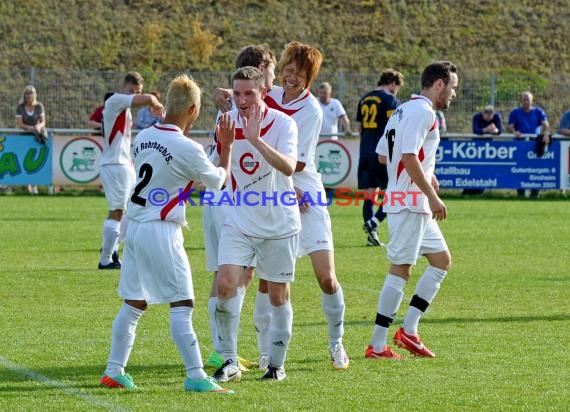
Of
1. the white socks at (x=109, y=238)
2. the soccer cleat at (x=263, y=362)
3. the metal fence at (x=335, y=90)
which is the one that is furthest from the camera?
the metal fence at (x=335, y=90)

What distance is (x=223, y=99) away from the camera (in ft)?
27.9

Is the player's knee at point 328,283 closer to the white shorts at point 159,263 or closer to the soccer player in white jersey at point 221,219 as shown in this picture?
Answer: the soccer player in white jersey at point 221,219

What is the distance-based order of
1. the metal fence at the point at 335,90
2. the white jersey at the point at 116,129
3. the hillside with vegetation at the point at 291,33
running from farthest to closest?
the hillside with vegetation at the point at 291,33, the metal fence at the point at 335,90, the white jersey at the point at 116,129

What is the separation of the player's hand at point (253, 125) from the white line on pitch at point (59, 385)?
5.83 feet

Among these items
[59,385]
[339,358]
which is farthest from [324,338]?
[59,385]

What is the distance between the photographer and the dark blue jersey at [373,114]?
17.1m

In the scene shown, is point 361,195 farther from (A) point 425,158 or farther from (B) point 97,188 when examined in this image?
(A) point 425,158

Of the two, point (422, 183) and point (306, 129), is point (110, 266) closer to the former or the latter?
point (306, 129)

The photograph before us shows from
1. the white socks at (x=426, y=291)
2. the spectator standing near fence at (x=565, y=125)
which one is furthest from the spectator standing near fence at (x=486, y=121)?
the white socks at (x=426, y=291)

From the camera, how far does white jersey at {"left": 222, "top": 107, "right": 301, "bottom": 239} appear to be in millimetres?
7641

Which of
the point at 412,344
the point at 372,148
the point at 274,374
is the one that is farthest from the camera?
the point at 372,148

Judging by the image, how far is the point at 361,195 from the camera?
2681 cm

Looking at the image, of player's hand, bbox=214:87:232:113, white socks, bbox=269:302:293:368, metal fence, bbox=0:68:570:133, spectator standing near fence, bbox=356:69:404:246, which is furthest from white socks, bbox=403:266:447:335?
metal fence, bbox=0:68:570:133

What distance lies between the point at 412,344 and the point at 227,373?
1.62m
